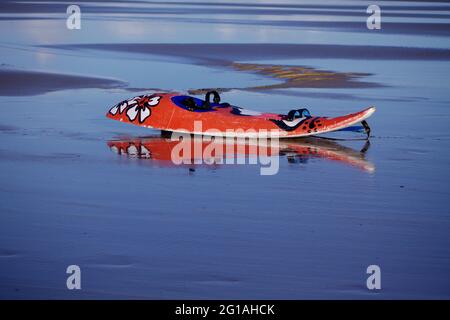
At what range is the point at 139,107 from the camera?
61.2 feet

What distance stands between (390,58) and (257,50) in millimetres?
3988

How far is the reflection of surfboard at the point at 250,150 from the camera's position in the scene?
642 inches

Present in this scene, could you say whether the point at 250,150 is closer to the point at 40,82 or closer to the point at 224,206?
the point at 224,206

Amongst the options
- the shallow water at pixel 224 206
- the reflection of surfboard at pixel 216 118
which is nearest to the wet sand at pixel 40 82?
the shallow water at pixel 224 206

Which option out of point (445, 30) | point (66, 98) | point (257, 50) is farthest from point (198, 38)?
point (66, 98)

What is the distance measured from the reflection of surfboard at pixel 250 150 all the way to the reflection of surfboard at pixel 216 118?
0.71ft

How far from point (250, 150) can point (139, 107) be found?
2.51 metres

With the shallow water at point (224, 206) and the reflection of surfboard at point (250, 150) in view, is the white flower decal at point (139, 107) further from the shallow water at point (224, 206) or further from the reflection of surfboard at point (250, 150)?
the reflection of surfboard at point (250, 150)

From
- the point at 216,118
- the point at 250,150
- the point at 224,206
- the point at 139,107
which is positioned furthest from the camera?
the point at 139,107

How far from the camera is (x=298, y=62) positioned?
98.1ft

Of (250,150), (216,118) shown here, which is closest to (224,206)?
(250,150)
